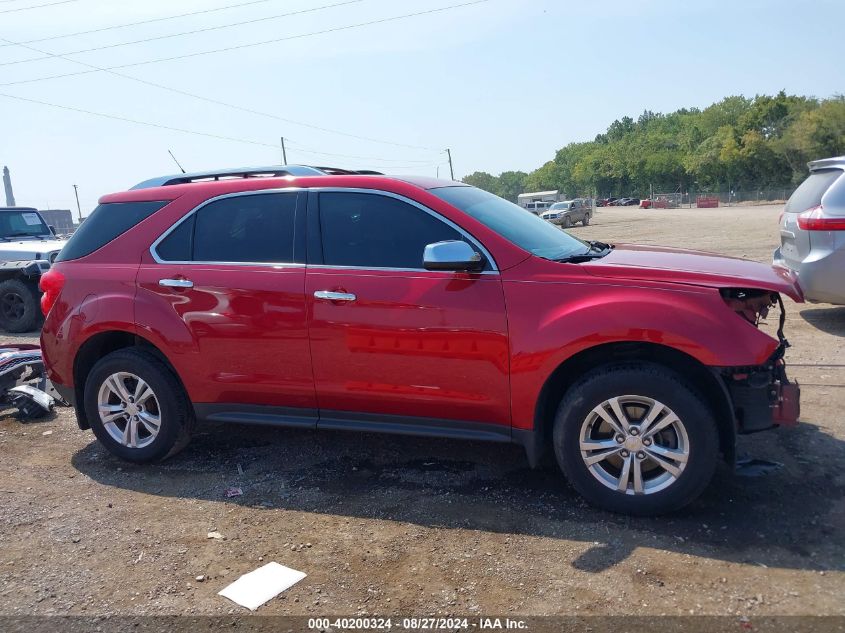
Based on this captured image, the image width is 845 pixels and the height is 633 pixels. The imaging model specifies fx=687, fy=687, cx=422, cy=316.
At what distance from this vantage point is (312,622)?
2.94 metres

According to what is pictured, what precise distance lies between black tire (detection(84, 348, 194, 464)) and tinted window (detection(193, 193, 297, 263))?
2.61 feet

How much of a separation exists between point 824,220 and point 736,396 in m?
4.03

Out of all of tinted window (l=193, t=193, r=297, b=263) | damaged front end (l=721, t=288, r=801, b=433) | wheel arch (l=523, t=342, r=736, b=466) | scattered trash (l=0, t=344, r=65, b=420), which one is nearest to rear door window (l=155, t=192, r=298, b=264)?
tinted window (l=193, t=193, r=297, b=263)

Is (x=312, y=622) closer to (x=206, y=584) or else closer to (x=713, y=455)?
(x=206, y=584)

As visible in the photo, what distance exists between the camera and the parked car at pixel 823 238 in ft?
21.6

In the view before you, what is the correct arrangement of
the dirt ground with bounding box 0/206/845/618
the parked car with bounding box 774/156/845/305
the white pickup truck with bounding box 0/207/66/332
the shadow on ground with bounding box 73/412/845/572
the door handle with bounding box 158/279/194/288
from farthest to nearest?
the white pickup truck with bounding box 0/207/66/332 < the parked car with bounding box 774/156/845/305 < the door handle with bounding box 158/279/194/288 < the shadow on ground with bounding box 73/412/845/572 < the dirt ground with bounding box 0/206/845/618

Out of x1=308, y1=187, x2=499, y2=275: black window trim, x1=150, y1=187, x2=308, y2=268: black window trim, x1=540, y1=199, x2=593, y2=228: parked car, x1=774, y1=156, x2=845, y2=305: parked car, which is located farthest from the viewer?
x1=540, y1=199, x2=593, y2=228: parked car

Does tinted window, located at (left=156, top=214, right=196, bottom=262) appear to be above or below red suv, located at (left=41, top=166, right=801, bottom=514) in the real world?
above

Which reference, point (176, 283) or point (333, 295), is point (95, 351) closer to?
point (176, 283)

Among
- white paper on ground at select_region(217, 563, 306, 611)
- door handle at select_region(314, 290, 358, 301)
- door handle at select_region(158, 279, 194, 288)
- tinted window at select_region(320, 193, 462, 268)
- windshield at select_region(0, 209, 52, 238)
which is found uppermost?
windshield at select_region(0, 209, 52, 238)

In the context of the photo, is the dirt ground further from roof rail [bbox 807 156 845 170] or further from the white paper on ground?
roof rail [bbox 807 156 845 170]

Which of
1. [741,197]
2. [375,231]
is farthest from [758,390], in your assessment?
[741,197]

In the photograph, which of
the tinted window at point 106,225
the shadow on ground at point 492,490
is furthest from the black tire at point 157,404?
the tinted window at point 106,225

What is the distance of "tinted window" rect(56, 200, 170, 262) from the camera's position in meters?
4.73
